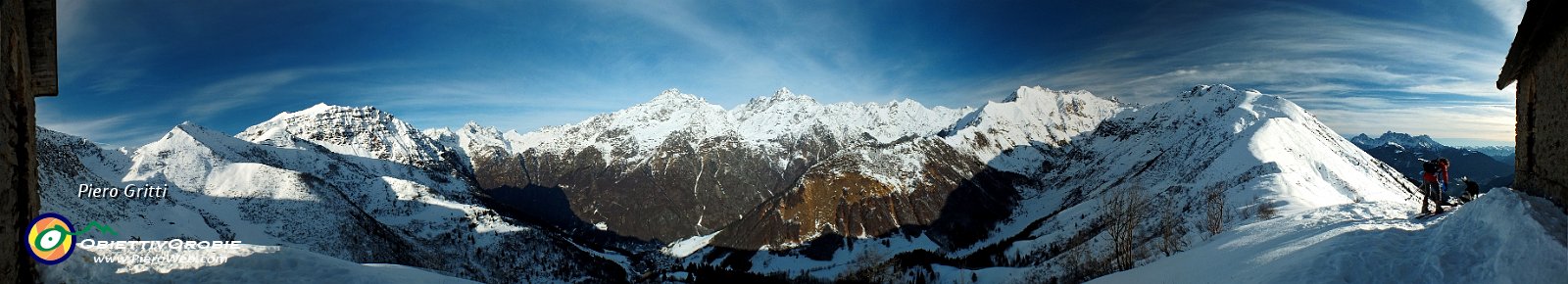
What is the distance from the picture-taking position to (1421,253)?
12797 millimetres

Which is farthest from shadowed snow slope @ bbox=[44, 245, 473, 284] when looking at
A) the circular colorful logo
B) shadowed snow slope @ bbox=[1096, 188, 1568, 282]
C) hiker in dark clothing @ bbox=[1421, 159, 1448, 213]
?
hiker in dark clothing @ bbox=[1421, 159, 1448, 213]

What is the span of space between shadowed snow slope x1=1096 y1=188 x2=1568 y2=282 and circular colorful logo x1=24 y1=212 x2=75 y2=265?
2378cm

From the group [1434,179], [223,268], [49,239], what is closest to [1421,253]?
[1434,179]

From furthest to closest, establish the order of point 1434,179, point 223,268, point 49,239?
point 1434,179
point 223,268
point 49,239

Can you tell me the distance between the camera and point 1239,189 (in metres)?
97.8

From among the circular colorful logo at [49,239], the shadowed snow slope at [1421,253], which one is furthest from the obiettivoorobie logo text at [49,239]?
the shadowed snow slope at [1421,253]

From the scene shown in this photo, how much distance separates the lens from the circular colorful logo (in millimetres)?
9750

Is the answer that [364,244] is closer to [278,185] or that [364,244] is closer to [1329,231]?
[278,185]

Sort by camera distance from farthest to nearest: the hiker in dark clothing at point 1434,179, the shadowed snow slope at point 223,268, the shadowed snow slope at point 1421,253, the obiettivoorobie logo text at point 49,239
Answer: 1. the hiker in dark clothing at point 1434,179
2. the shadowed snow slope at point 223,268
3. the shadowed snow slope at point 1421,253
4. the obiettivoorobie logo text at point 49,239

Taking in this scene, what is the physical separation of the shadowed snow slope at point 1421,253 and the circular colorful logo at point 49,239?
78.0 feet

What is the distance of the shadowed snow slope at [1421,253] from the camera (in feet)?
32.8

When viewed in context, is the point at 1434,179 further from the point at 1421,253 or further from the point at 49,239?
the point at 49,239

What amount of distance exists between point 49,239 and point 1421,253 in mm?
26576

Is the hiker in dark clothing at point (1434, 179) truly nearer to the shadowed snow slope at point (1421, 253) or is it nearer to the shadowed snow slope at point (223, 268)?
the shadowed snow slope at point (1421, 253)
